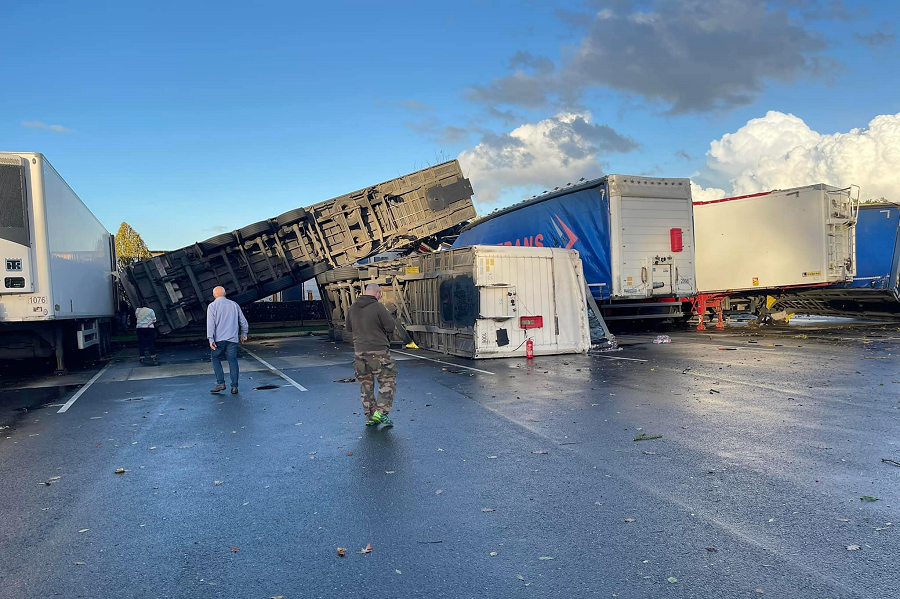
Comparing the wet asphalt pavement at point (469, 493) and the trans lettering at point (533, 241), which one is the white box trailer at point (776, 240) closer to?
the trans lettering at point (533, 241)

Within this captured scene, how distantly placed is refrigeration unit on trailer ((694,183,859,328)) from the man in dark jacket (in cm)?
1477

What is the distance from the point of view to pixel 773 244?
1866 centimetres

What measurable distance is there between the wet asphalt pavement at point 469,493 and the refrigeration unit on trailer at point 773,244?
9.58 meters

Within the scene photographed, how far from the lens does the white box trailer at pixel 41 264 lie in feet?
35.0

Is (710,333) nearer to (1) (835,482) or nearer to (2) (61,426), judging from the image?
(1) (835,482)

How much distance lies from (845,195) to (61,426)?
19320 millimetres

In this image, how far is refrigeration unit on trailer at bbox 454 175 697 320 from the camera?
16016 millimetres

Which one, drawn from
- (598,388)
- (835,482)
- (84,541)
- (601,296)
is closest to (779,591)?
(835,482)

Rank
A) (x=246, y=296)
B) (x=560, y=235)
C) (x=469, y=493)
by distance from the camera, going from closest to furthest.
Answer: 1. (x=469, y=493)
2. (x=560, y=235)
3. (x=246, y=296)

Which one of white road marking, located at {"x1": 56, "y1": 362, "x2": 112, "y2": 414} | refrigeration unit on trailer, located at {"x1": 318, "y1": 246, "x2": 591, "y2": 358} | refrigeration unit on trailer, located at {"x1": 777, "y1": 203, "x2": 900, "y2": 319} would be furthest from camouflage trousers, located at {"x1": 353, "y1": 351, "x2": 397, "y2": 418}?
refrigeration unit on trailer, located at {"x1": 777, "y1": 203, "x2": 900, "y2": 319}

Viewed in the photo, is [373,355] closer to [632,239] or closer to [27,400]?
[27,400]

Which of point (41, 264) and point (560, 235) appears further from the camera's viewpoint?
point (560, 235)

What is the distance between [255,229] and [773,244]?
602 inches

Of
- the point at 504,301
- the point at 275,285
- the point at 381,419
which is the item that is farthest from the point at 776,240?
Answer: the point at 381,419
